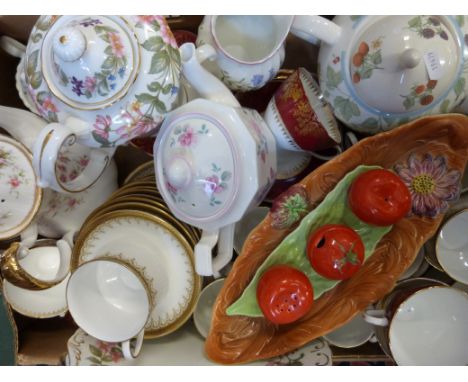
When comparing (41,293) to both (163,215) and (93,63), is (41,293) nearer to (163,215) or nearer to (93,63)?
(163,215)

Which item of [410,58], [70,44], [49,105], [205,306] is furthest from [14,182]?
[410,58]

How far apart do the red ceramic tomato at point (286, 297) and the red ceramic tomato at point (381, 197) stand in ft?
0.46

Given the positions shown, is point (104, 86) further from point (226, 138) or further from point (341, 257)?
point (341, 257)

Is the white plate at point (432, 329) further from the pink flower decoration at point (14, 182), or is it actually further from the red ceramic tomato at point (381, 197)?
the pink flower decoration at point (14, 182)

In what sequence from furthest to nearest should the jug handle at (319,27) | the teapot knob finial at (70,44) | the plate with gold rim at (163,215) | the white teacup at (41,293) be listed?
the white teacup at (41,293) < the plate with gold rim at (163,215) < the jug handle at (319,27) < the teapot knob finial at (70,44)

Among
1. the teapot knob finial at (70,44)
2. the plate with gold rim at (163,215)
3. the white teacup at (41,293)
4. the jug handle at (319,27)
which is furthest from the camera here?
the white teacup at (41,293)

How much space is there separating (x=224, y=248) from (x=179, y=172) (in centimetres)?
17

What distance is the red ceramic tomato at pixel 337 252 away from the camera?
0.67 meters

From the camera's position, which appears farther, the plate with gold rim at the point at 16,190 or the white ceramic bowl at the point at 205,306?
the white ceramic bowl at the point at 205,306

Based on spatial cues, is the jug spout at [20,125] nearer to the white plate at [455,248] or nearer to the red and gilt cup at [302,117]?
the red and gilt cup at [302,117]

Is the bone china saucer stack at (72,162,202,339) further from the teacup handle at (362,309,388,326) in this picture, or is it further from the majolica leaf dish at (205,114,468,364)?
the teacup handle at (362,309,388,326)

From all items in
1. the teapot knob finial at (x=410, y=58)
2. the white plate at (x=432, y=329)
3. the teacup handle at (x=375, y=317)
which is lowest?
the white plate at (x=432, y=329)

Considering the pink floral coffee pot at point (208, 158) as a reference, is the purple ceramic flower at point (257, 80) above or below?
above

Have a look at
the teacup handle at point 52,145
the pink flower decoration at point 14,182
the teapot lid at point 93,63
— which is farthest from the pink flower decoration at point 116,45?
the pink flower decoration at point 14,182
